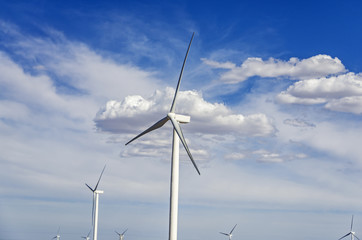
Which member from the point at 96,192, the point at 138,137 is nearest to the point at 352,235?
the point at 96,192

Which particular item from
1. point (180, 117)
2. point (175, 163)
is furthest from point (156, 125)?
point (175, 163)

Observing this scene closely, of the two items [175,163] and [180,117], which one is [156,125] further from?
[175,163]

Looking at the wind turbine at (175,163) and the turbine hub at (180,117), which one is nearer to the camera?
the wind turbine at (175,163)

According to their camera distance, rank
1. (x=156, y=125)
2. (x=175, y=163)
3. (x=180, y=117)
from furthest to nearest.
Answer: (x=156, y=125) < (x=180, y=117) < (x=175, y=163)

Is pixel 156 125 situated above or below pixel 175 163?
above

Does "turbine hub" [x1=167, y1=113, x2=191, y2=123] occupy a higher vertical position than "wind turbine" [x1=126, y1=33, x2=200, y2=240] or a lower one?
higher

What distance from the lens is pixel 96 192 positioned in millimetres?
151875

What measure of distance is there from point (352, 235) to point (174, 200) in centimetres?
14374

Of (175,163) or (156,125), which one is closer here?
(175,163)

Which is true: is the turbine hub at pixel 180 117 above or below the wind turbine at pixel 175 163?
above

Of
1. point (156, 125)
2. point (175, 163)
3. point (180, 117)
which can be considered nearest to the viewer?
point (175, 163)

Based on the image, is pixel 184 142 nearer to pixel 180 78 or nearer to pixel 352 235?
pixel 180 78

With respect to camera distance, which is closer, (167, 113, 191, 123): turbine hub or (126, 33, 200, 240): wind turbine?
(126, 33, 200, 240): wind turbine

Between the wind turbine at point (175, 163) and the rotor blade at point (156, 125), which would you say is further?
the rotor blade at point (156, 125)
